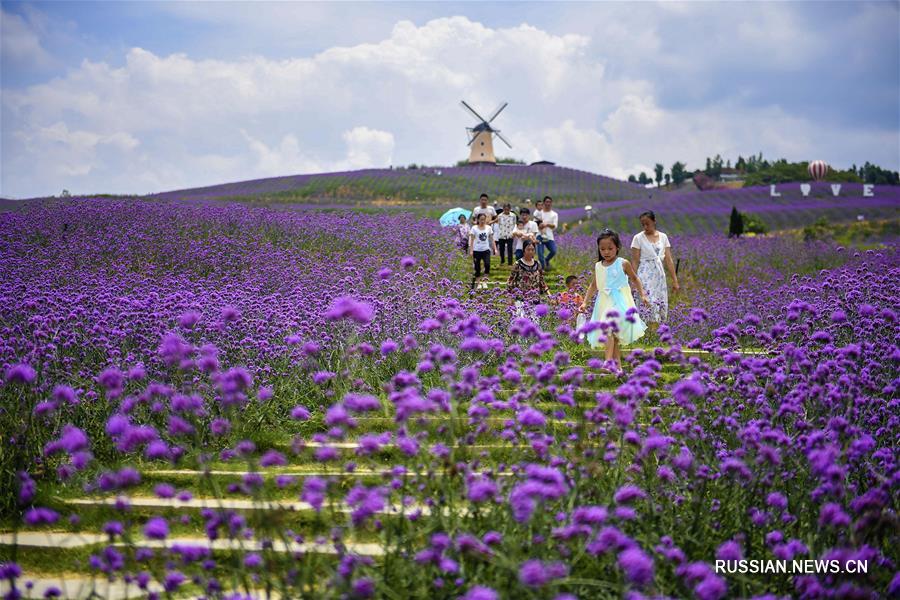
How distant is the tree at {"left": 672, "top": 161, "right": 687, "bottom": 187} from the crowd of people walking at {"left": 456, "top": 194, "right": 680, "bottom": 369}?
3387 inches

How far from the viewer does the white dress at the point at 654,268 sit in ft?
29.8

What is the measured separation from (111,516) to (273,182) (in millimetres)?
46559

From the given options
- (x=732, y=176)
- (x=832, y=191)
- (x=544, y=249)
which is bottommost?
(x=544, y=249)

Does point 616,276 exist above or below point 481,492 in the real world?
above

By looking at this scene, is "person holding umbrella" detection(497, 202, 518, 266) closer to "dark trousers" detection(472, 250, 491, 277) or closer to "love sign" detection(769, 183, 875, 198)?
"dark trousers" detection(472, 250, 491, 277)

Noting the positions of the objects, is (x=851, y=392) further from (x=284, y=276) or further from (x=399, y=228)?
(x=399, y=228)

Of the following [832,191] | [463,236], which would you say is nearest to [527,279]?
[463,236]

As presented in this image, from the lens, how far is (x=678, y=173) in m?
98.7

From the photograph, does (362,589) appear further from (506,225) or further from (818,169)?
(818,169)

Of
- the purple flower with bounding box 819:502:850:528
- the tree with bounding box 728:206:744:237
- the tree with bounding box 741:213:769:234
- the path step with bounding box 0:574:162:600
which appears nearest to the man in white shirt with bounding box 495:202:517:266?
the path step with bounding box 0:574:162:600

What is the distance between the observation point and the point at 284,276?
34.4ft

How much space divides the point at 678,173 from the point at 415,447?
102 meters

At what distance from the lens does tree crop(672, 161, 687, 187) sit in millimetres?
96738

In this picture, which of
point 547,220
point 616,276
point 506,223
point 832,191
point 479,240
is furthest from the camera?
point 832,191
